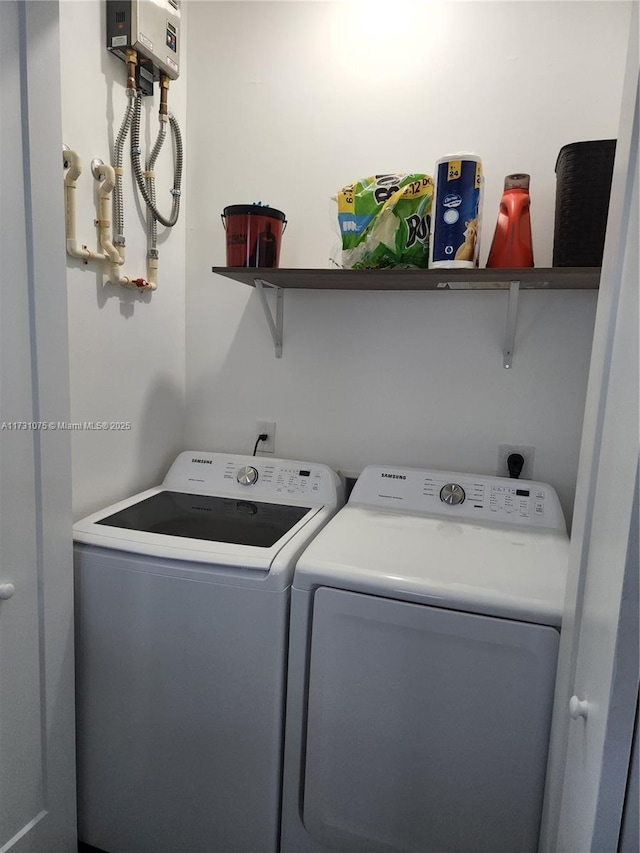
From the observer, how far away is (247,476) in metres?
1.85

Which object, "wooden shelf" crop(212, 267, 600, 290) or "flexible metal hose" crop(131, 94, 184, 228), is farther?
"flexible metal hose" crop(131, 94, 184, 228)

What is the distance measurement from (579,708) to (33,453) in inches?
43.5

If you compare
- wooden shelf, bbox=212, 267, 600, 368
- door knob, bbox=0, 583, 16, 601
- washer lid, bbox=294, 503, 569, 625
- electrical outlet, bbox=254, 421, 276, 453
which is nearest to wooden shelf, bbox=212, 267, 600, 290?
wooden shelf, bbox=212, 267, 600, 368

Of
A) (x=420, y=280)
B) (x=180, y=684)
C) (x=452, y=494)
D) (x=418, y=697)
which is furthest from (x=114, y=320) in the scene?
(x=418, y=697)

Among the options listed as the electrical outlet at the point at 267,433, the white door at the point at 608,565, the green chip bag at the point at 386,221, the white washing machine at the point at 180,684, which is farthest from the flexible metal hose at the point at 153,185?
the white door at the point at 608,565

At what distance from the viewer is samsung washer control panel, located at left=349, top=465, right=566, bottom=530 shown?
162 cm

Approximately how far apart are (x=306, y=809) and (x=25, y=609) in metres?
0.79

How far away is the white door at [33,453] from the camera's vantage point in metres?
1.05

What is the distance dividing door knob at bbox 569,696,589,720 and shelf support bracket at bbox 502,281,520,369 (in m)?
1.14

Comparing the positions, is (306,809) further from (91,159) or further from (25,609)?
(91,159)

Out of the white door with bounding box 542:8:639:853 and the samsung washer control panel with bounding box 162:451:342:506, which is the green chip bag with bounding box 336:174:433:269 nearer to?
the samsung washer control panel with bounding box 162:451:342:506

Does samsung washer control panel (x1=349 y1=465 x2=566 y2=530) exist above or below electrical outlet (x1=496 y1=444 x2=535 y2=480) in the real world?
below

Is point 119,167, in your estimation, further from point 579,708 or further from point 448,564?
point 579,708

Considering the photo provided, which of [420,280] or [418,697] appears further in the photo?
[420,280]
